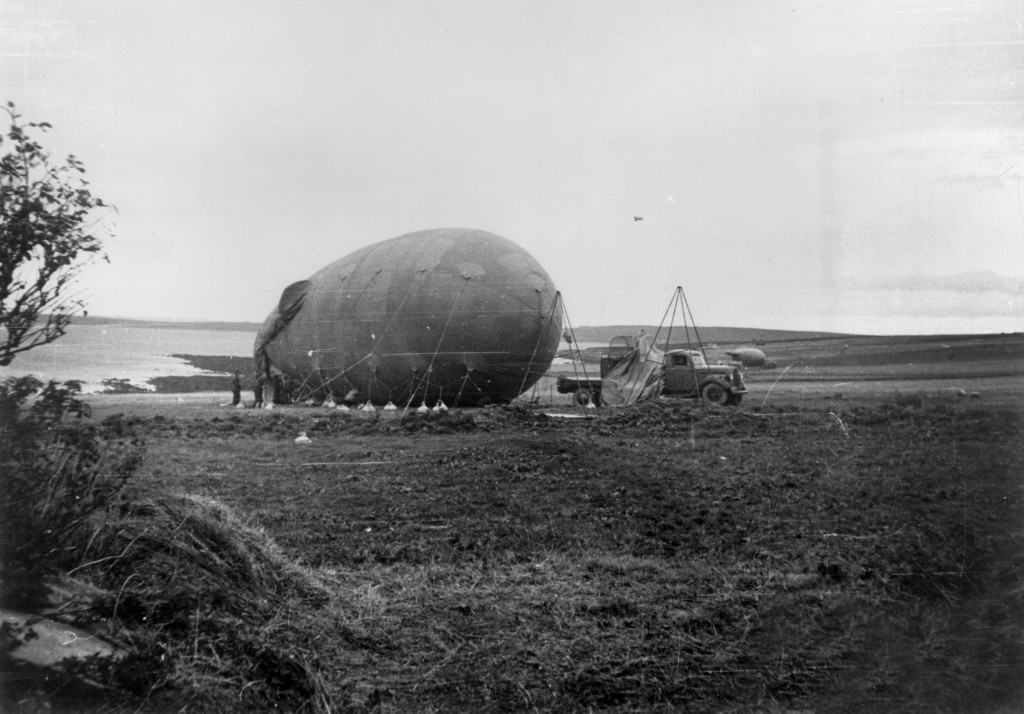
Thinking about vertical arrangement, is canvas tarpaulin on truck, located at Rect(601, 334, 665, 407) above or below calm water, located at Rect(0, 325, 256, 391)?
below

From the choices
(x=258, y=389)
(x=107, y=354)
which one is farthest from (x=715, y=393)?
(x=107, y=354)

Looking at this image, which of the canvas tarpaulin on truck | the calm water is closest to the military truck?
the canvas tarpaulin on truck

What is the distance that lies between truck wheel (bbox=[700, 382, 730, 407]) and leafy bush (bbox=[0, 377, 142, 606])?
9.97 metres

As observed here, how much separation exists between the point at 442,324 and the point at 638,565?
268 inches

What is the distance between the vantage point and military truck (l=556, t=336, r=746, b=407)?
1173 centimetres

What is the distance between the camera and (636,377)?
11188mm

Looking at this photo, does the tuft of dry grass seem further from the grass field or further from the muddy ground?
the muddy ground

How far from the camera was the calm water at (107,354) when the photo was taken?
4402 millimetres

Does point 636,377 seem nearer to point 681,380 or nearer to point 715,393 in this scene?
point 681,380

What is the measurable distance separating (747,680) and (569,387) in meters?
9.15

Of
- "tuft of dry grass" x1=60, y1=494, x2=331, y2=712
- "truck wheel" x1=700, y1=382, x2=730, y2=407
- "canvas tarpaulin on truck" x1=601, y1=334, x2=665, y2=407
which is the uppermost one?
"canvas tarpaulin on truck" x1=601, y1=334, x2=665, y2=407

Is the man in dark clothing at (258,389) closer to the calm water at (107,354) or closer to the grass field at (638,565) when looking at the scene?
the calm water at (107,354)

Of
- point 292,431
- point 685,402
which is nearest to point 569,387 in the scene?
point 685,402

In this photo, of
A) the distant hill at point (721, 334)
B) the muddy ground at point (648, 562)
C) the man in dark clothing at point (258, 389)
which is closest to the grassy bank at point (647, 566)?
the muddy ground at point (648, 562)
